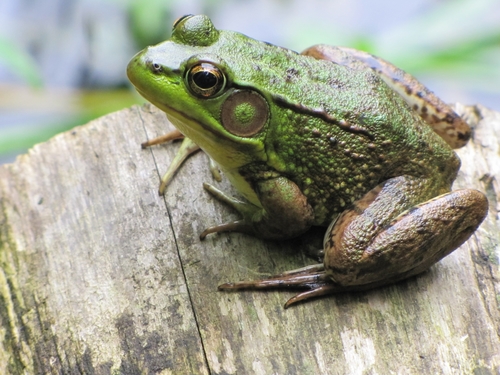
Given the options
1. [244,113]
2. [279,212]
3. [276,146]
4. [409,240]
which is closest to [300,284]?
[279,212]

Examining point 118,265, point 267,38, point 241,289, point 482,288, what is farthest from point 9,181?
point 267,38

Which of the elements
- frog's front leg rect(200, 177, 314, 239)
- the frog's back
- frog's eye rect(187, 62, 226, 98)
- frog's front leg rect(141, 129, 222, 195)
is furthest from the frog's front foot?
frog's eye rect(187, 62, 226, 98)

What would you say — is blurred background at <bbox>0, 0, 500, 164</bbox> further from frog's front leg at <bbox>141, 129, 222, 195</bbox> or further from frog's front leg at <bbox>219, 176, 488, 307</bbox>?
frog's front leg at <bbox>219, 176, 488, 307</bbox>

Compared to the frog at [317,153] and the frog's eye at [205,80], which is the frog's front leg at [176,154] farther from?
the frog's eye at [205,80]

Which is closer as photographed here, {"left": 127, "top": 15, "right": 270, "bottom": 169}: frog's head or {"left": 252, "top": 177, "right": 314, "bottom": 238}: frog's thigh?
{"left": 127, "top": 15, "right": 270, "bottom": 169}: frog's head

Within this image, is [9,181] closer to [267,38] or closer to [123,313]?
[123,313]

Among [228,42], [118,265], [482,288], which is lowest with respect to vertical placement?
[482,288]

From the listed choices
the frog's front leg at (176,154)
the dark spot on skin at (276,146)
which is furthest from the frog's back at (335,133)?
the frog's front leg at (176,154)

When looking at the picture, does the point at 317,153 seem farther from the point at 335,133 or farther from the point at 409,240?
the point at 409,240
